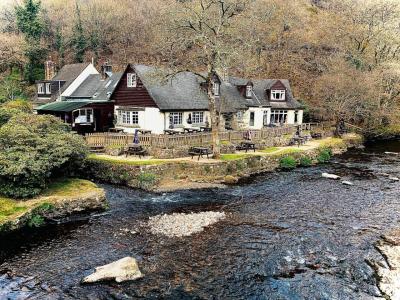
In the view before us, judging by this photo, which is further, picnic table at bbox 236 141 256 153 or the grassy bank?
picnic table at bbox 236 141 256 153

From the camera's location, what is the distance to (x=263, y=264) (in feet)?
51.5

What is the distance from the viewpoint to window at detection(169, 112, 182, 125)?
3791cm

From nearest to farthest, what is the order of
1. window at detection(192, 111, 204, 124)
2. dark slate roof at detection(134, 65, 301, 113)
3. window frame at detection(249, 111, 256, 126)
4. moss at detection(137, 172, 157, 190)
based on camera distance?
moss at detection(137, 172, 157, 190), dark slate roof at detection(134, 65, 301, 113), window at detection(192, 111, 204, 124), window frame at detection(249, 111, 256, 126)

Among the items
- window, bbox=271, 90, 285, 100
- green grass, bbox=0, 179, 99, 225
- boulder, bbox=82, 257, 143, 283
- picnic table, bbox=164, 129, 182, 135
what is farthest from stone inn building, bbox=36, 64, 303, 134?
boulder, bbox=82, 257, 143, 283

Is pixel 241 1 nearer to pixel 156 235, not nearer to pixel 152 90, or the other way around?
pixel 152 90

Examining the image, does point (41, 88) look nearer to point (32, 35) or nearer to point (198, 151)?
point (32, 35)

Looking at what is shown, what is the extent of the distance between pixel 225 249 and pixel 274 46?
64.2 meters

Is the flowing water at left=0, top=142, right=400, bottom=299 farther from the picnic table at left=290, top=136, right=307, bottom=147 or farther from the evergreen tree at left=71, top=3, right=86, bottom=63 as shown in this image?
the evergreen tree at left=71, top=3, right=86, bottom=63

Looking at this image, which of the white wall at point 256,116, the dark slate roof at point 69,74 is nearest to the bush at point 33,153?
the dark slate roof at point 69,74

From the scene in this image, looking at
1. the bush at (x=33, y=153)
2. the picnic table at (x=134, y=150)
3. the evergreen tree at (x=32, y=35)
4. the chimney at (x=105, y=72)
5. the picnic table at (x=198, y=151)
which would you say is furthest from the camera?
the evergreen tree at (x=32, y=35)

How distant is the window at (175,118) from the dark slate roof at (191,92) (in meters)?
0.91

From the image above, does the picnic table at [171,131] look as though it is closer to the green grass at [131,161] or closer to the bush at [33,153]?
the green grass at [131,161]

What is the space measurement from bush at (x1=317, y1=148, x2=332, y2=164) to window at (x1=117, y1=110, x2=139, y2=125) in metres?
19.5

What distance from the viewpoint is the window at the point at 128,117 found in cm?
3869
